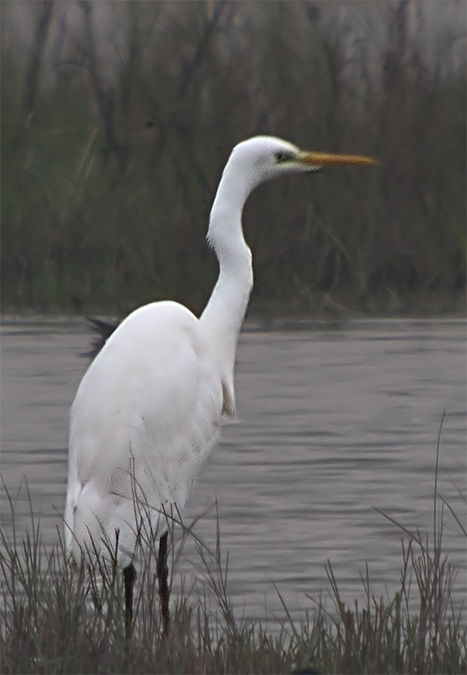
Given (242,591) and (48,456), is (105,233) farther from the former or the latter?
(242,591)

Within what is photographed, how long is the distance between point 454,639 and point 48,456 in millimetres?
4450

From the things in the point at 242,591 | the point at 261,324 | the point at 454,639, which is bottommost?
the point at 261,324

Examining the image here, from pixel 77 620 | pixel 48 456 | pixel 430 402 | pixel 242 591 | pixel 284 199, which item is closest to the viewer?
pixel 77 620

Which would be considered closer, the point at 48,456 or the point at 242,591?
the point at 242,591

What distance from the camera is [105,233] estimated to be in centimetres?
1187

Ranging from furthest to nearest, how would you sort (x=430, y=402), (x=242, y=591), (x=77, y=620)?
(x=430, y=402), (x=242, y=591), (x=77, y=620)

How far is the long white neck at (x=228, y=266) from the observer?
5828 mm

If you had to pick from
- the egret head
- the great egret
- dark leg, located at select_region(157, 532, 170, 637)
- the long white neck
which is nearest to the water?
dark leg, located at select_region(157, 532, 170, 637)

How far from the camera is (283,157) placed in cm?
613

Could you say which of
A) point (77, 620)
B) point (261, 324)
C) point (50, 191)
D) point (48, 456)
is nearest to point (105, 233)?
point (50, 191)

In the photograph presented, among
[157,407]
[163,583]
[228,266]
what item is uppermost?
[228,266]

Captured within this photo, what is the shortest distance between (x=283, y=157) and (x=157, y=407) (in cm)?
116

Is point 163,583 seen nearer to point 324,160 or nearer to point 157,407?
point 157,407

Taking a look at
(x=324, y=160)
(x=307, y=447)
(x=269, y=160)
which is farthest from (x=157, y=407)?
(x=307, y=447)
